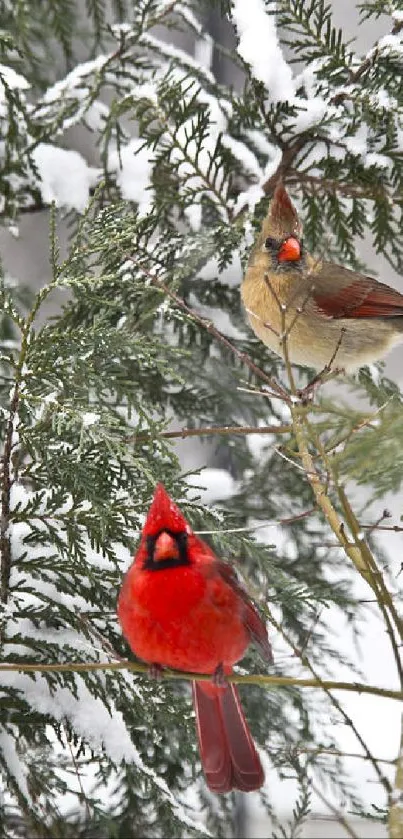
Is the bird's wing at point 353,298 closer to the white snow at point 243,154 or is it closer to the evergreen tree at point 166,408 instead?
the evergreen tree at point 166,408

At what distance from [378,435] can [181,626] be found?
0.88 feet

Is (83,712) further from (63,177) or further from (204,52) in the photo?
(204,52)

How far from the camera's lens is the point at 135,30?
1.58 metres

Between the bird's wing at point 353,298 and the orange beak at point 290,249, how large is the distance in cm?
11

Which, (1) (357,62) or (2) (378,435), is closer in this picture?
(2) (378,435)

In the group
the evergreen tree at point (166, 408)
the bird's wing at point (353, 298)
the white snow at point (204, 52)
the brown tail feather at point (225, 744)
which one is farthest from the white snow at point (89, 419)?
the white snow at point (204, 52)

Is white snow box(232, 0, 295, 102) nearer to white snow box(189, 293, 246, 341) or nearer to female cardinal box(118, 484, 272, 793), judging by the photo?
white snow box(189, 293, 246, 341)

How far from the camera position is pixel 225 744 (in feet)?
3.09

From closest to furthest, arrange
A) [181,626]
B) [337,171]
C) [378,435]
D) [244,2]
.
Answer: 1. [378,435]
2. [181,626]
3. [244,2]
4. [337,171]

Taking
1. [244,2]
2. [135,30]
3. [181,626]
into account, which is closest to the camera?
[181,626]

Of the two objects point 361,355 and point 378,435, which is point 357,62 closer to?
point 361,355

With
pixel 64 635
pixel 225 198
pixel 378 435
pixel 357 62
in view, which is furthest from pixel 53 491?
pixel 357 62

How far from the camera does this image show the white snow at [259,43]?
1310 millimetres

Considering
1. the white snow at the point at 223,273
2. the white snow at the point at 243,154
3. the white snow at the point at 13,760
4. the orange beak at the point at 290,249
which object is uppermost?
the white snow at the point at 243,154
